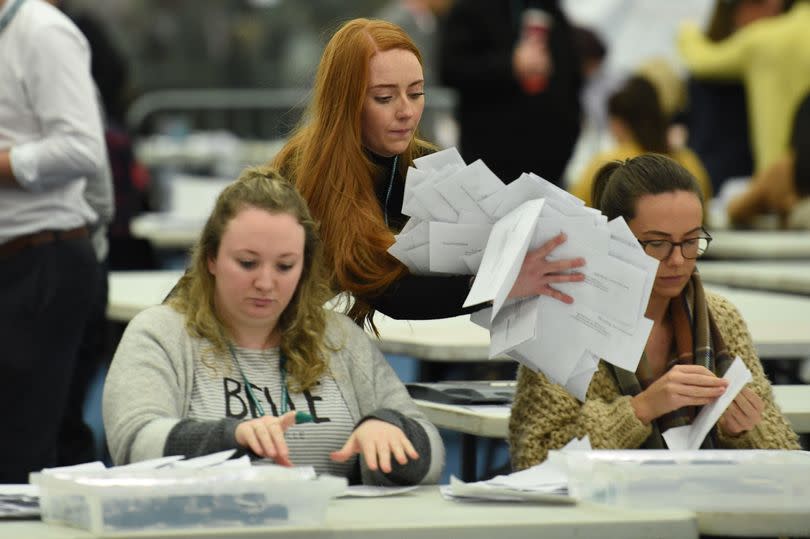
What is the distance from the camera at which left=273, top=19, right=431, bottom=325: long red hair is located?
2.99 metres

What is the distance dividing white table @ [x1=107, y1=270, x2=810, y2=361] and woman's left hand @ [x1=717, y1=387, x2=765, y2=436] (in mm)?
939

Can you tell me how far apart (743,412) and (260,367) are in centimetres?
84

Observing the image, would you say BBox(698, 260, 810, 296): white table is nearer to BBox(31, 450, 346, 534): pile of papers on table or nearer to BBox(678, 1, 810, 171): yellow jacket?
BBox(678, 1, 810, 171): yellow jacket

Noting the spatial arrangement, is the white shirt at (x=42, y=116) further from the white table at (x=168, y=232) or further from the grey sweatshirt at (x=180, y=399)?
the white table at (x=168, y=232)

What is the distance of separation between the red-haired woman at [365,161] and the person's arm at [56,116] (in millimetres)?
993

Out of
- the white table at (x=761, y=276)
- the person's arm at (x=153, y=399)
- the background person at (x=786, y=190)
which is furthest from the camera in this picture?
the background person at (x=786, y=190)

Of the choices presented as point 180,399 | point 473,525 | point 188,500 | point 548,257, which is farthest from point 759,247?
point 188,500

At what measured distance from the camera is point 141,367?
2.67 meters

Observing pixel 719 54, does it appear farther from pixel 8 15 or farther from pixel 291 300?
pixel 291 300

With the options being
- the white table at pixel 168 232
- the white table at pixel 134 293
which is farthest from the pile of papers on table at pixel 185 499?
the white table at pixel 168 232

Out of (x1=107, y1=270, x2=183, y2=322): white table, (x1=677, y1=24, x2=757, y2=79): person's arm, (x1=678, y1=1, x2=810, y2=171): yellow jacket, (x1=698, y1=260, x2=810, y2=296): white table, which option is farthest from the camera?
(x1=677, y1=24, x2=757, y2=79): person's arm

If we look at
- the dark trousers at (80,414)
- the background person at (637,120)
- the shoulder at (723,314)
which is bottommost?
the dark trousers at (80,414)

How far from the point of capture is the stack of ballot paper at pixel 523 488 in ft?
8.08

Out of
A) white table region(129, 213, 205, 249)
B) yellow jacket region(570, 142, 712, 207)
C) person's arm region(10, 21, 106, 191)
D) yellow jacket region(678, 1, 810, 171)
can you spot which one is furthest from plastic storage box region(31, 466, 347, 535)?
yellow jacket region(678, 1, 810, 171)
